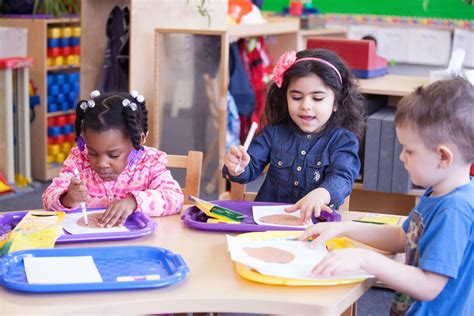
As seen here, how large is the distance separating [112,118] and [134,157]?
0.41ft

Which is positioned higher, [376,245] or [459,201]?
[459,201]

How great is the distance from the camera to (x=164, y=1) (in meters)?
3.87

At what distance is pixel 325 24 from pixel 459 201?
4.33 m

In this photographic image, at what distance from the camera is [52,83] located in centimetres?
454

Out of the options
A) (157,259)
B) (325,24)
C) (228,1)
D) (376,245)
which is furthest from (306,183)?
(325,24)

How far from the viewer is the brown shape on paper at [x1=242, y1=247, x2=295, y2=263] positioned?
1.45 meters

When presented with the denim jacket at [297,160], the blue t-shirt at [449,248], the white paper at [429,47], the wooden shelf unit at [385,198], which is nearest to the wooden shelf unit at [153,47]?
the wooden shelf unit at [385,198]

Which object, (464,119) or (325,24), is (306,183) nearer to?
(464,119)

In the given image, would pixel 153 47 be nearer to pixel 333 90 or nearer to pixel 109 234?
pixel 333 90

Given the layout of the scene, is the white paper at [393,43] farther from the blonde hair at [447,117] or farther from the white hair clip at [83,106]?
the blonde hair at [447,117]

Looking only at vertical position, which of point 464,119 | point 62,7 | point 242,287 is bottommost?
point 242,287

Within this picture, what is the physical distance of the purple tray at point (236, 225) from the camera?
1667 millimetres

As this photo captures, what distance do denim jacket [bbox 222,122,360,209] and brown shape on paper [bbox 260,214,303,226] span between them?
293mm

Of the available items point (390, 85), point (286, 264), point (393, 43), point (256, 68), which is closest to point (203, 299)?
point (286, 264)
